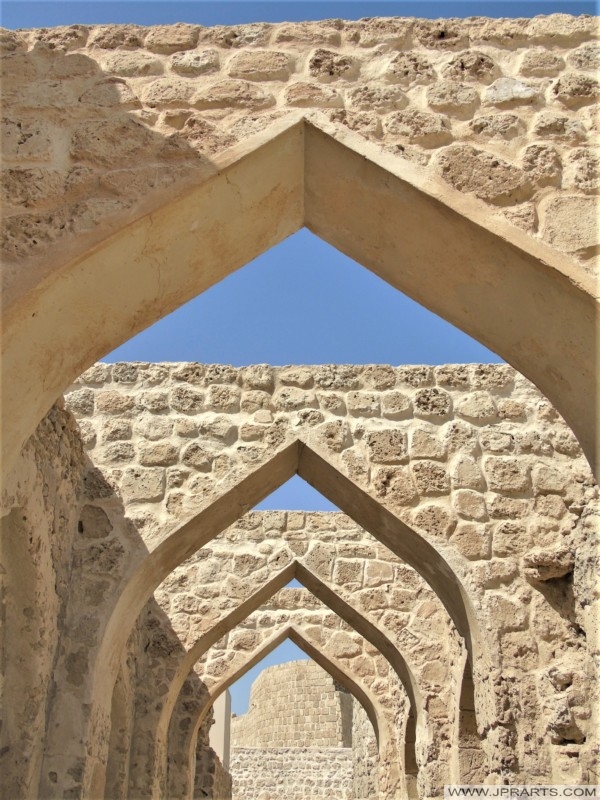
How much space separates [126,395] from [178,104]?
8.62ft

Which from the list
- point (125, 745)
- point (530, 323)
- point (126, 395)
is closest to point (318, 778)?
point (125, 745)

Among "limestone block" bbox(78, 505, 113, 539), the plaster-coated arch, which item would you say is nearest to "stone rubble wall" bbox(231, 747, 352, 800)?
the plaster-coated arch

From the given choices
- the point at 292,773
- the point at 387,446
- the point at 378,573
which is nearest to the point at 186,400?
the point at 387,446

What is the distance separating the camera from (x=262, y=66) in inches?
118

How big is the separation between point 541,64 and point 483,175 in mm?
594

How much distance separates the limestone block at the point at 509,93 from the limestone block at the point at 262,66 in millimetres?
718

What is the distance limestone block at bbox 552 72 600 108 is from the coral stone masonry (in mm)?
13

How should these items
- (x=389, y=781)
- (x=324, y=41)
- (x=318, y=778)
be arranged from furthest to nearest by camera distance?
(x=318, y=778)
(x=389, y=781)
(x=324, y=41)

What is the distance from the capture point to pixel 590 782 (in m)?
3.81

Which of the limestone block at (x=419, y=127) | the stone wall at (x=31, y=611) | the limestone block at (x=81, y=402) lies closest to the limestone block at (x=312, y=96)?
the limestone block at (x=419, y=127)

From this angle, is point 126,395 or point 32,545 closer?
point 32,545

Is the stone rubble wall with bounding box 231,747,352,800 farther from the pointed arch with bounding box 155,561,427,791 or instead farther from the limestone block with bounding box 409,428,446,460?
the limestone block with bounding box 409,428,446,460

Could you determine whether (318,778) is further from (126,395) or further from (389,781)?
(126,395)

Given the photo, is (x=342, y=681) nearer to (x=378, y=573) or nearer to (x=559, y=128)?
(x=378, y=573)
